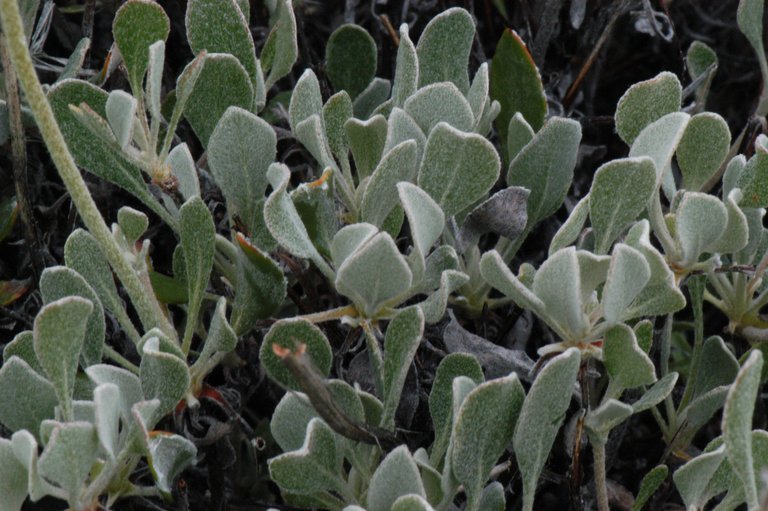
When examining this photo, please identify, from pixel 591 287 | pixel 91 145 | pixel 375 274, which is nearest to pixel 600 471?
pixel 591 287

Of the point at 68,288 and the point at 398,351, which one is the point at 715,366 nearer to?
the point at 398,351

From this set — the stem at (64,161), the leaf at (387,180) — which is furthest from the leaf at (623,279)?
the stem at (64,161)

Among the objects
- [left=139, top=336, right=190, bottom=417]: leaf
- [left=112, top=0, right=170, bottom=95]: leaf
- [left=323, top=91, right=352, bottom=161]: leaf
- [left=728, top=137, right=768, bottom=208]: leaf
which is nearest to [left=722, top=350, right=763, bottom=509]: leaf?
[left=728, top=137, right=768, bottom=208]: leaf

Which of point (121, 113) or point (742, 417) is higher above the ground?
point (121, 113)

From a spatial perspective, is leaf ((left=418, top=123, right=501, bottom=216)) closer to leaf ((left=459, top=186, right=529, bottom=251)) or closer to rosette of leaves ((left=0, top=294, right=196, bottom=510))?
leaf ((left=459, top=186, right=529, bottom=251))

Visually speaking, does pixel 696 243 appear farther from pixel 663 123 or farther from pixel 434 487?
pixel 434 487

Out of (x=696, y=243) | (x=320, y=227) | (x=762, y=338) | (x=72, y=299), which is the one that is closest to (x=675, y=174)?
(x=762, y=338)
